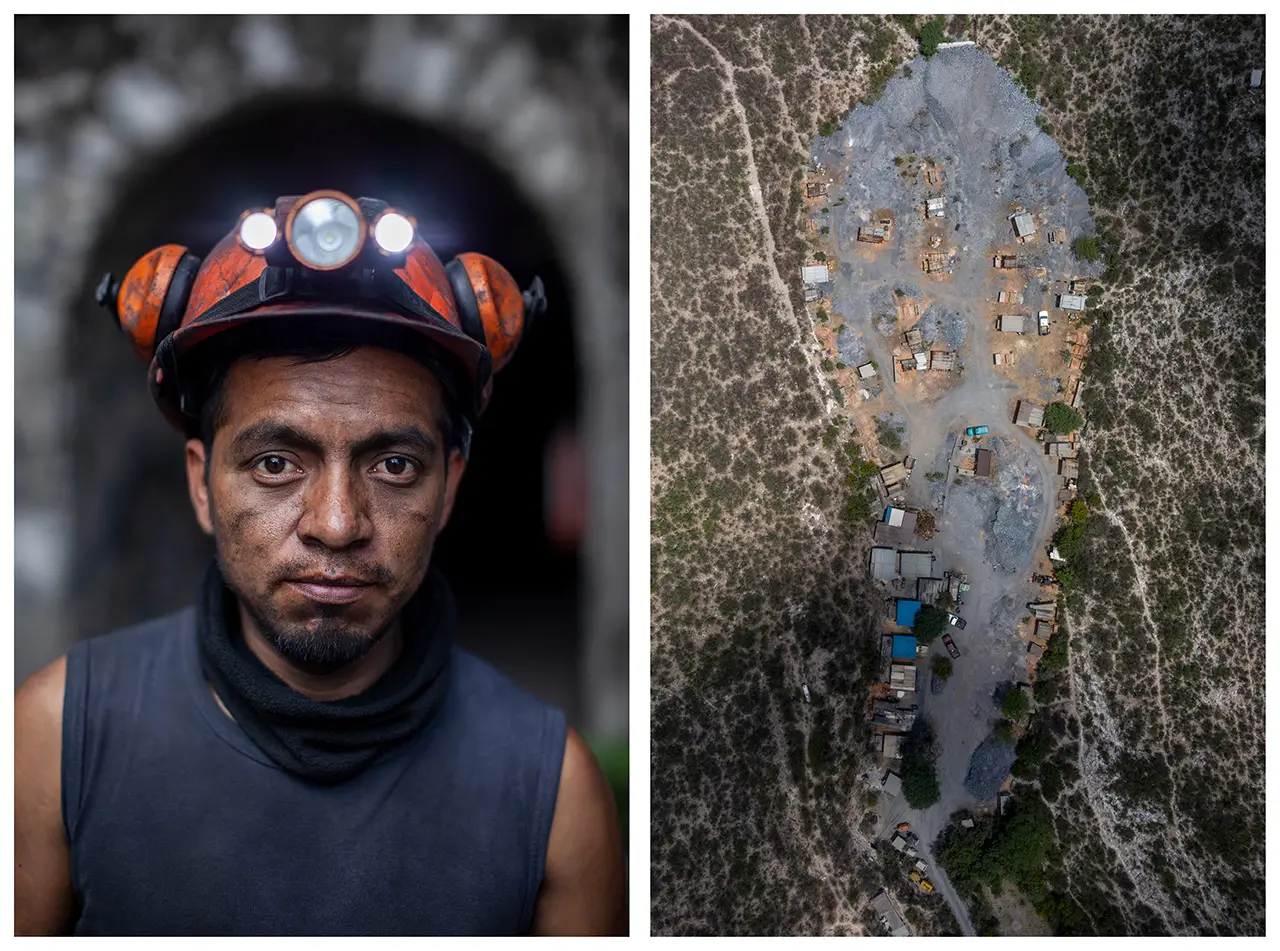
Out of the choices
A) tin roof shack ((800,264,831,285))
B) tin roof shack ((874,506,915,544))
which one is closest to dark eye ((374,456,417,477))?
tin roof shack ((800,264,831,285))

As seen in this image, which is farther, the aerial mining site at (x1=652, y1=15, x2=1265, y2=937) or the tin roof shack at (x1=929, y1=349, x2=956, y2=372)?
the tin roof shack at (x1=929, y1=349, x2=956, y2=372)

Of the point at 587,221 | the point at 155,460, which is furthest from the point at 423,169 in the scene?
the point at 155,460

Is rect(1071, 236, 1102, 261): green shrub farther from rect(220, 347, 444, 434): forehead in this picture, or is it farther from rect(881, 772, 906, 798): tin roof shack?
rect(220, 347, 444, 434): forehead

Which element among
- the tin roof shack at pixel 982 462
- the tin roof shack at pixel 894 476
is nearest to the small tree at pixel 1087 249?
the tin roof shack at pixel 982 462

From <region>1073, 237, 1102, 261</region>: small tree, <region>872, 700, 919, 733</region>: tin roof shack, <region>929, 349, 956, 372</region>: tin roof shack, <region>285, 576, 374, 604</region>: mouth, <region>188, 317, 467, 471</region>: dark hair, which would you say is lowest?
<region>872, 700, 919, 733</region>: tin roof shack

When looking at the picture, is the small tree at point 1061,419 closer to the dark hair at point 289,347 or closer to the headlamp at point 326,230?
the dark hair at point 289,347

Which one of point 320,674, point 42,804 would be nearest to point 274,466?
point 320,674

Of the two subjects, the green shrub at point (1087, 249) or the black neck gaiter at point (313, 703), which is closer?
the black neck gaiter at point (313, 703)
